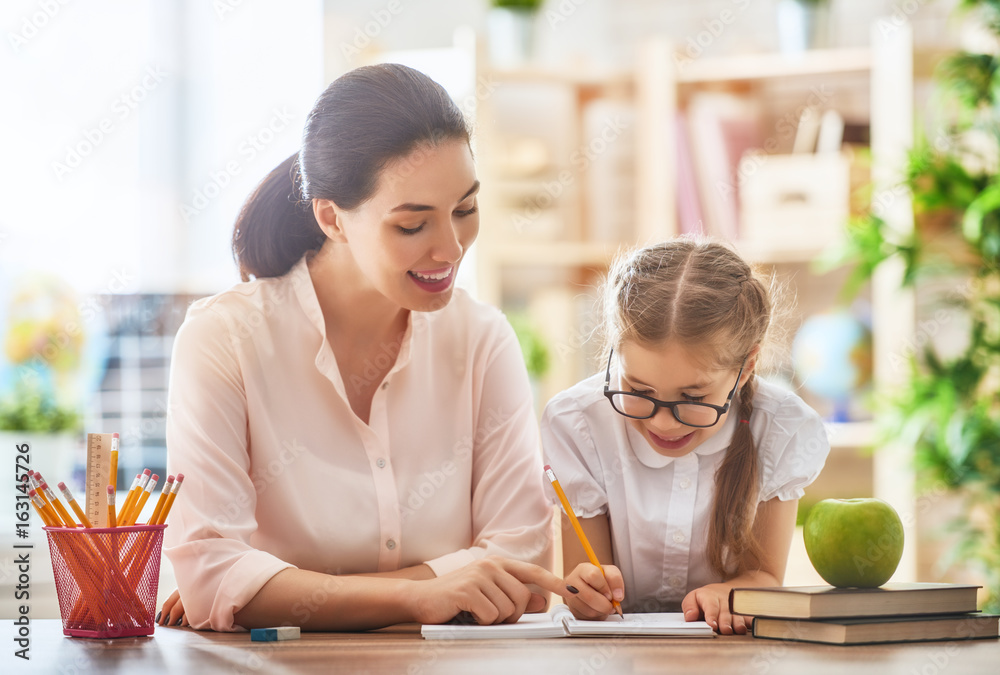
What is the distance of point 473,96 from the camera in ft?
9.15

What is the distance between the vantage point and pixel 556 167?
2975mm

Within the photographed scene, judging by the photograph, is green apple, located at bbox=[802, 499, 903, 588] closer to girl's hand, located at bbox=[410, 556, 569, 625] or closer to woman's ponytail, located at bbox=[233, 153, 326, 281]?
girl's hand, located at bbox=[410, 556, 569, 625]

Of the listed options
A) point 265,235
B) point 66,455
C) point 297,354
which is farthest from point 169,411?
point 66,455

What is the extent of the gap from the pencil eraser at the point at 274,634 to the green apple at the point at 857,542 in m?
0.59

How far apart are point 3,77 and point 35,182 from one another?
1.01 feet

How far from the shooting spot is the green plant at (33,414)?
2.28 m

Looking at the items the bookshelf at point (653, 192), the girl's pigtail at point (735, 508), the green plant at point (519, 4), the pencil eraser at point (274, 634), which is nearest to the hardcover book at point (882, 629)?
the girl's pigtail at point (735, 508)

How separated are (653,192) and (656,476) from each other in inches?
58.5

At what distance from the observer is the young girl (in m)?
1.32

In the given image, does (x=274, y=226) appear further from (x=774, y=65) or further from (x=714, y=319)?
(x=774, y=65)

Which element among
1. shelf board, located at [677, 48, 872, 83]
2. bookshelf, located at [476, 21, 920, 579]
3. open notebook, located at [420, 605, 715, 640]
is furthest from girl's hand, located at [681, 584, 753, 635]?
shelf board, located at [677, 48, 872, 83]

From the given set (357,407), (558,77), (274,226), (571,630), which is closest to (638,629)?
(571,630)

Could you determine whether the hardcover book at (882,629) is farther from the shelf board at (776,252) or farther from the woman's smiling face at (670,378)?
the shelf board at (776,252)

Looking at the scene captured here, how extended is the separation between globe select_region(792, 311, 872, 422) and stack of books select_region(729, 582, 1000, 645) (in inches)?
65.2
